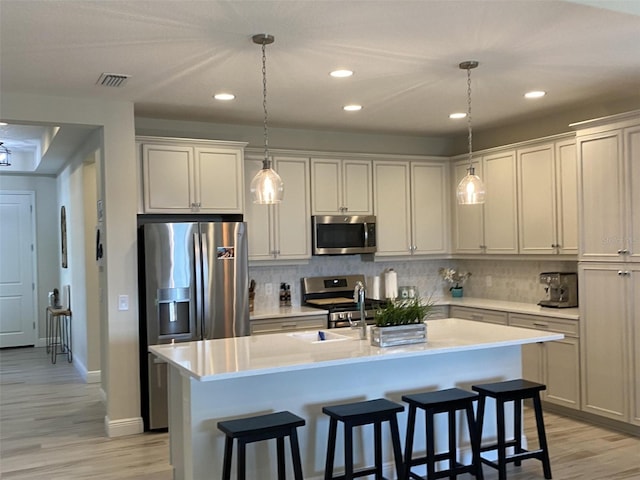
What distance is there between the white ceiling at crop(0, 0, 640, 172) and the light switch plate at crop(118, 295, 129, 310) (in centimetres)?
158

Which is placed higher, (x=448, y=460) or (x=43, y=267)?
(x=43, y=267)

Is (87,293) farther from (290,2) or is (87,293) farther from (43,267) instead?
(290,2)

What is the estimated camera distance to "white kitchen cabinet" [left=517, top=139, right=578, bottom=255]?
17.6 feet

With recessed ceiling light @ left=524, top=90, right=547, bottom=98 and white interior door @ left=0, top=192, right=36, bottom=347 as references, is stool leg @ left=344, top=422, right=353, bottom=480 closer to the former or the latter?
recessed ceiling light @ left=524, top=90, right=547, bottom=98

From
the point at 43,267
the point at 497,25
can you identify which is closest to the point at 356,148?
the point at 497,25

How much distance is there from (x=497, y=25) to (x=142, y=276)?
3.36 m

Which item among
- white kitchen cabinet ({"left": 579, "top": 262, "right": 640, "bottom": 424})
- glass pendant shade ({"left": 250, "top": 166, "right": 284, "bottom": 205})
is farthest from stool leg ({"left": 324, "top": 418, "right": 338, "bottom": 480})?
white kitchen cabinet ({"left": 579, "top": 262, "right": 640, "bottom": 424})

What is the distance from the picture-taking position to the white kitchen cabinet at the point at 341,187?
20.2 feet

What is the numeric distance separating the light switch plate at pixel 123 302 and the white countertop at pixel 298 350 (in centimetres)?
135

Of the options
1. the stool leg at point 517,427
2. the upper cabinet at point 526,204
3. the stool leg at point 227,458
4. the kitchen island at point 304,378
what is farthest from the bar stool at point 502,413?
the upper cabinet at point 526,204

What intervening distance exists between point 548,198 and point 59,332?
23.8 ft

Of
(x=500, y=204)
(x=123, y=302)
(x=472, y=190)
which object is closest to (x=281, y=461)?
(x=472, y=190)

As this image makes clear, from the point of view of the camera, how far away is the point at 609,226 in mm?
4754

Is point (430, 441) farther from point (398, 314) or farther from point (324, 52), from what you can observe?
point (324, 52)
